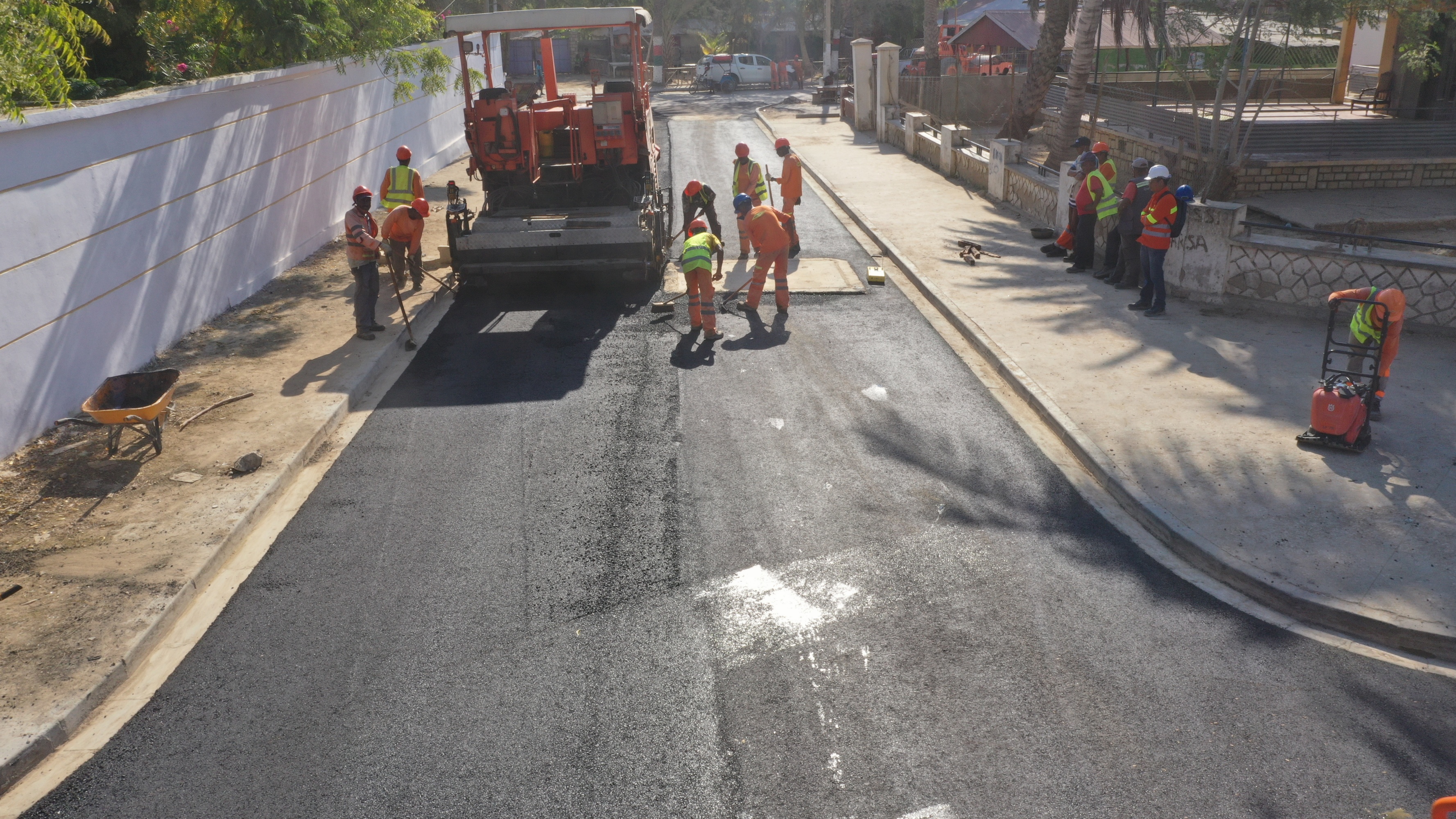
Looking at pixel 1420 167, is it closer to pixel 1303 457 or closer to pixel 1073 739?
pixel 1303 457

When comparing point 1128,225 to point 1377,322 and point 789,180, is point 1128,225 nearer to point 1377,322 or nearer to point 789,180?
point 1377,322

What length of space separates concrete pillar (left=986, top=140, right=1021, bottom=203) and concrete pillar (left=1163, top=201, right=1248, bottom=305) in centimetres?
626

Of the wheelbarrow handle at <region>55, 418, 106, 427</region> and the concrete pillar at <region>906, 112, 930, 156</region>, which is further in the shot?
the concrete pillar at <region>906, 112, 930, 156</region>

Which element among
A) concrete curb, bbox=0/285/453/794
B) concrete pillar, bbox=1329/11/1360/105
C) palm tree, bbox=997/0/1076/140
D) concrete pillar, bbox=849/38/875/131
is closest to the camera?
concrete curb, bbox=0/285/453/794

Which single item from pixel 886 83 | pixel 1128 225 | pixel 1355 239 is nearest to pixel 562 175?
pixel 1128 225

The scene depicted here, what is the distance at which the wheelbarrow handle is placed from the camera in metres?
8.48

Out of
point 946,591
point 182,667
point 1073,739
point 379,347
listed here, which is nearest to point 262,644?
point 182,667

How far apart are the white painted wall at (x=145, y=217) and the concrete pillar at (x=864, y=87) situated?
53.3ft

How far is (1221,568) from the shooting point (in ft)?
21.3

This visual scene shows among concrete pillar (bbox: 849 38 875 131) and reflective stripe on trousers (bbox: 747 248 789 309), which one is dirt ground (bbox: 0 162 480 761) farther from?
concrete pillar (bbox: 849 38 875 131)

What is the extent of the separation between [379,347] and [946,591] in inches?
283

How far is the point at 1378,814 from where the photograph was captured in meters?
4.47

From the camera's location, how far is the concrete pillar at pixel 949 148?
21.2 metres

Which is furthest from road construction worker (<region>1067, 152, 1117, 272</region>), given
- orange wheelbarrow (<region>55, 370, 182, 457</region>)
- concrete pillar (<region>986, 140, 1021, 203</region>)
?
orange wheelbarrow (<region>55, 370, 182, 457</region>)
